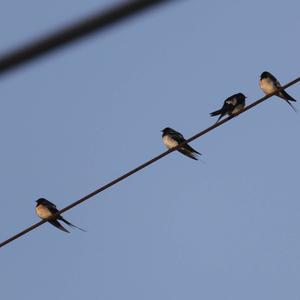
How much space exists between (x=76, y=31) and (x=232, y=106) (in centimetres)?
934

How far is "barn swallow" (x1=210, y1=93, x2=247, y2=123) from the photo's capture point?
392 inches


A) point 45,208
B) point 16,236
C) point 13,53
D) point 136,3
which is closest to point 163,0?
point 136,3

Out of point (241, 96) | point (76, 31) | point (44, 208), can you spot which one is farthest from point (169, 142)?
point (76, 31)

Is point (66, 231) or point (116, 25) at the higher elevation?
point (66, 231)

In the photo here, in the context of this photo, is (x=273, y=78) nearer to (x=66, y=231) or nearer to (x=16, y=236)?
(x=66, y=231)

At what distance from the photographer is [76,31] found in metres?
0.84

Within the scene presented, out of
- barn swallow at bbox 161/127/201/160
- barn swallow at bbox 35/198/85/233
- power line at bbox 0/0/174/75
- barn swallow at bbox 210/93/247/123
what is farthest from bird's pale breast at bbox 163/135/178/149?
power line at bbox 0/0/174/75

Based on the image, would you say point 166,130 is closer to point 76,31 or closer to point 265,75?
point 265,75

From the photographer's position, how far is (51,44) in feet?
2.77

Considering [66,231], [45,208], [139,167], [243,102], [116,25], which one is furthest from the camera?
[45,208]

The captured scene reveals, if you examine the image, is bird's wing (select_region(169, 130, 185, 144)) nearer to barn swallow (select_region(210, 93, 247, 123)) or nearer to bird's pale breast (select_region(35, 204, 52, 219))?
barn swallow (select_region(210, 93, 247, 123))

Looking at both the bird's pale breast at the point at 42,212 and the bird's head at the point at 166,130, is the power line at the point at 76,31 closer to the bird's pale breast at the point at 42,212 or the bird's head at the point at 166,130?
the bird's pale breast at the point at 42,212

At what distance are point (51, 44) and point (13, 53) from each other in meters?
0.05

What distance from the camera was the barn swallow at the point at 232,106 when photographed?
9.95 meters
